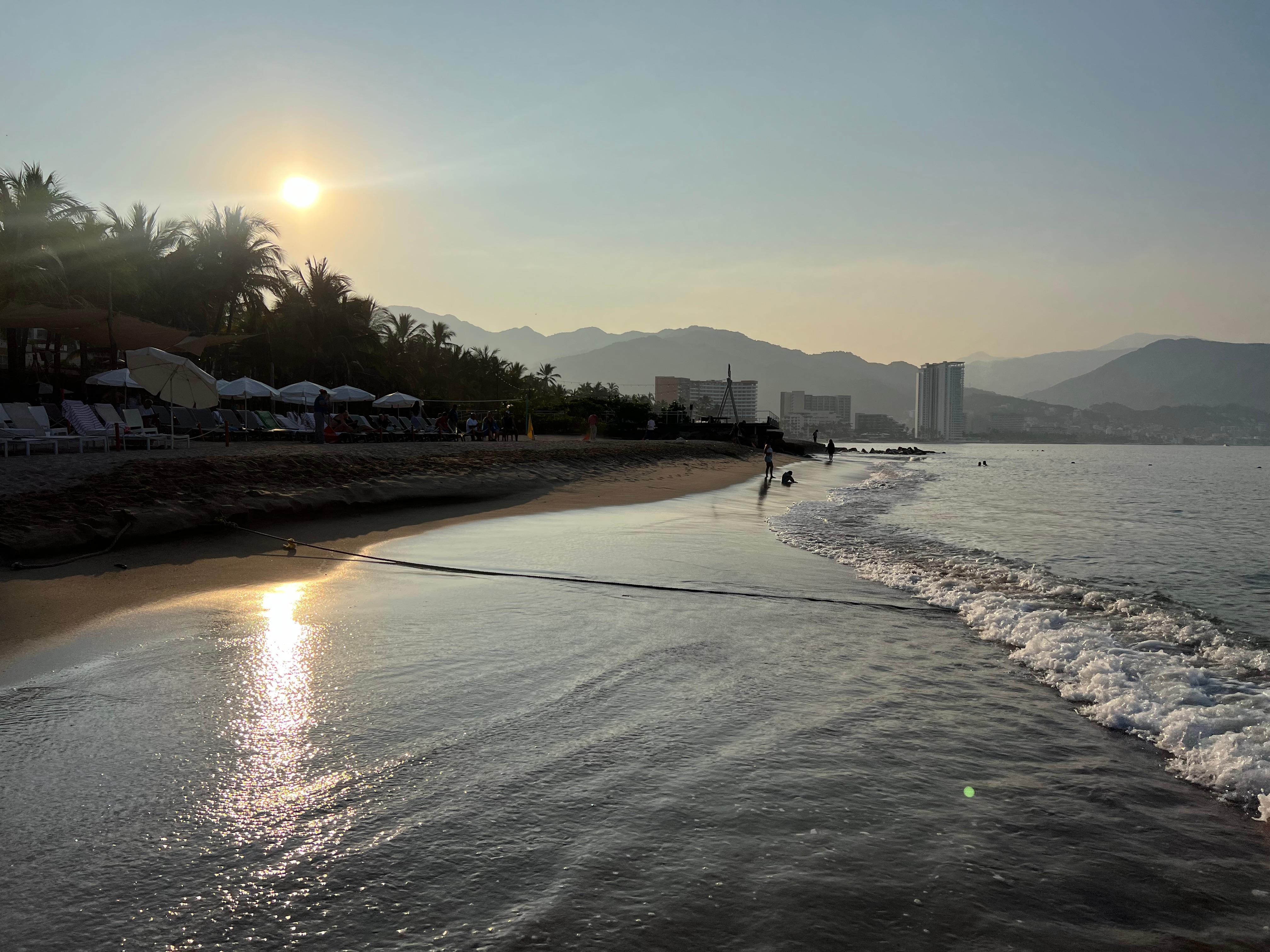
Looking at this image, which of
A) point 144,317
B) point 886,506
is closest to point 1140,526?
point 886,506

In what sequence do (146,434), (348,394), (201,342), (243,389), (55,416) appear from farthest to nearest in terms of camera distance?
1. (348,394)
2. (243,389)
3. (201,342)
4. (55,416)
5. (146,434)

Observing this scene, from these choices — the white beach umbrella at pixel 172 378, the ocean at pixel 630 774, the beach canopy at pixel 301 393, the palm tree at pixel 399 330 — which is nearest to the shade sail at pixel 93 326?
the white beach umbrella at pixel 172 378

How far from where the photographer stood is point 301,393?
27812 millimetres

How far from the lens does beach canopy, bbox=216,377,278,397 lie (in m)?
24.2

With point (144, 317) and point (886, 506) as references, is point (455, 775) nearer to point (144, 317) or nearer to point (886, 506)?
point (886, 506)

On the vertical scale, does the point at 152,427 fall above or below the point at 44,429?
above

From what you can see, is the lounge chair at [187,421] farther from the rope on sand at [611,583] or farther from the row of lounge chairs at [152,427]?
the rope on sand at [611,583]

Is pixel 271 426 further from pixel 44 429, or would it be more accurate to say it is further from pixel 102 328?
pixel 44 429

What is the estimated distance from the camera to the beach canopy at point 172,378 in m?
16.5

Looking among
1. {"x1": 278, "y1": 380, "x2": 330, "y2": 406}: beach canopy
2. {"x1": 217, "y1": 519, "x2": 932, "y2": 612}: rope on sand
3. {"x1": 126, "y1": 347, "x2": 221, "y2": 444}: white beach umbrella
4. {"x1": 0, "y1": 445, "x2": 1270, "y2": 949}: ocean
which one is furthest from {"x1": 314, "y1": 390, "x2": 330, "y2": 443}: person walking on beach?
{"x1": 0, "y1": 445, "x2": 1270, "y2": 949}: ocean

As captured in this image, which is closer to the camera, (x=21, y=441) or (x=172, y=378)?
(x=21, y=441)

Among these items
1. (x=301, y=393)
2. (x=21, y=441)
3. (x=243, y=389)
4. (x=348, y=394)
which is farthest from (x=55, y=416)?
(x=348, y=394)

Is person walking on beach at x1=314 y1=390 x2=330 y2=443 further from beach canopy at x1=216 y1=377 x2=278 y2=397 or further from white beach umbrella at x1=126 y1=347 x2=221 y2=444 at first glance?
white beach umbrella at x1=126 y1=347 x2=221 y2=444

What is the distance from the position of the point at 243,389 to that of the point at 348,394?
4.60m
